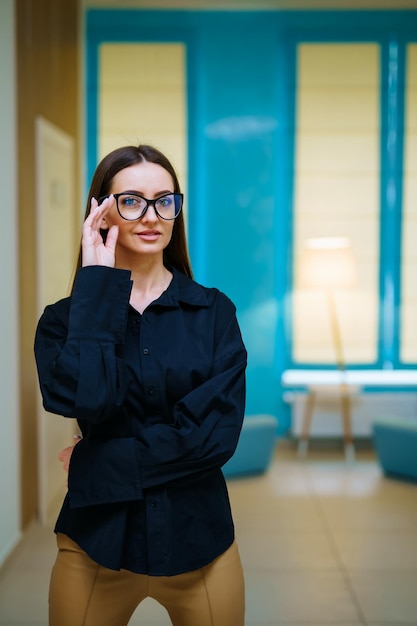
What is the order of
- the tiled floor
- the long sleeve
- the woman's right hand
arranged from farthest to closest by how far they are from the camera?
1. the tiled floor
2. the woman's right hand
3. the long sleeve

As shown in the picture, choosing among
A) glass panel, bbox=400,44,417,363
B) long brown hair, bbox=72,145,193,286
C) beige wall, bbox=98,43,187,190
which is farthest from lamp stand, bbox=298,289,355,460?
long brown hair, bbox=72,145,193,286

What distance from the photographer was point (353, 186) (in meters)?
3.52

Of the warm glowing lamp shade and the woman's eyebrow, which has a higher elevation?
the woman's eyebrow

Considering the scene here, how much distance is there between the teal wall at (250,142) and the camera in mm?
3314

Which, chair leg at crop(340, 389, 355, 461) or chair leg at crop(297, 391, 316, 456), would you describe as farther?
chair leg at crop(340, 389, 355, 461)

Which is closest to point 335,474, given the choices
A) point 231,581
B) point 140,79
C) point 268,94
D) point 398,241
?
point 398,241

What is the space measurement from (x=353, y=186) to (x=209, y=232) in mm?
643

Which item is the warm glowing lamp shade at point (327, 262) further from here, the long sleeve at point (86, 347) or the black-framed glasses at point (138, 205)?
the long sleeve at point (86, 347)

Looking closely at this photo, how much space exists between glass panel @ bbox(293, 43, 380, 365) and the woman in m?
2.10

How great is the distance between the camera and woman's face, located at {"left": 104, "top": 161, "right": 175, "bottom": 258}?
4.84ft

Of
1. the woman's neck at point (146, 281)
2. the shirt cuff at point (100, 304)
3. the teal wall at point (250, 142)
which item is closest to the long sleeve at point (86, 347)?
the shirt cuff at point (100, 304)

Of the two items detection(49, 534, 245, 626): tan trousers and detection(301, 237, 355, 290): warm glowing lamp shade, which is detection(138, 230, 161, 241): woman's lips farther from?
detection(301, 237, 355, 290): warm glowing lamp shade

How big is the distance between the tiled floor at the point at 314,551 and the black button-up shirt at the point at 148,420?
1257 millimetres

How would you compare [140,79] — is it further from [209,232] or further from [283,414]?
[283,414]
